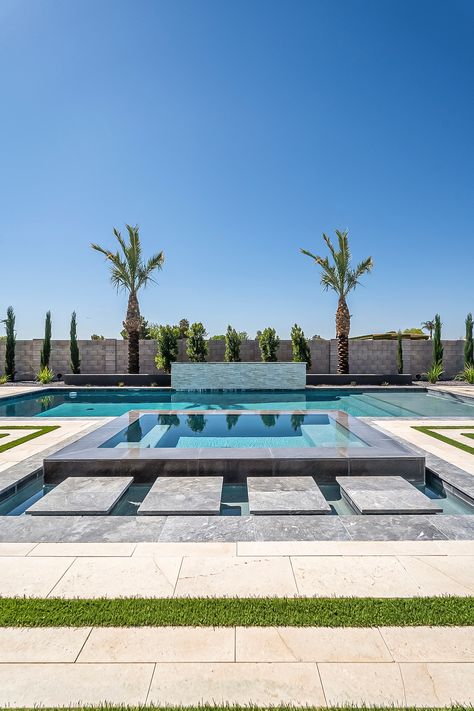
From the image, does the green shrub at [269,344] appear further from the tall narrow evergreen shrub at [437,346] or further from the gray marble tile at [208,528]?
the gray marble tile at [208,528]

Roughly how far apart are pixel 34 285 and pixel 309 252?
13.4m

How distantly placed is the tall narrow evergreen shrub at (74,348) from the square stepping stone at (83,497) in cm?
1466

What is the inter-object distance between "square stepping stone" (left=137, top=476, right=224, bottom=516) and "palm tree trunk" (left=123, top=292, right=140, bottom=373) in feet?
43.0

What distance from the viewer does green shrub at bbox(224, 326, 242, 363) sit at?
17.8 m

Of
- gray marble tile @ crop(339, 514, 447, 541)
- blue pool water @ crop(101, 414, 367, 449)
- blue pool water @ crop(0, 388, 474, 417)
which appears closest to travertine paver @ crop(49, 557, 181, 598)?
gray marble tile @ crop(339, 514, 447, 541)

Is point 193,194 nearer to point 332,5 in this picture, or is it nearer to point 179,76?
point 179,76

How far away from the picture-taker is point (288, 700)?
5.64 ft

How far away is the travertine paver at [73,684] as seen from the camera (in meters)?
1.72

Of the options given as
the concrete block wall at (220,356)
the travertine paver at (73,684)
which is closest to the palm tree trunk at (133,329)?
the concrete block wall at (220,356)

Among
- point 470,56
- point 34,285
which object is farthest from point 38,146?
point 470,56

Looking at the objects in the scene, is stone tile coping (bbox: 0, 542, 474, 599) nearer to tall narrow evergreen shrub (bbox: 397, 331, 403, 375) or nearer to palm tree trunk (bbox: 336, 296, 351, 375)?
palm tree trunk (bbox: 336, 296, 351, 375)

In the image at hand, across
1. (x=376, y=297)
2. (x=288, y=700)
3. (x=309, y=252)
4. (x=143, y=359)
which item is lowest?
(x=288, y=700)

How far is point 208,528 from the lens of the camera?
3586 millimetres

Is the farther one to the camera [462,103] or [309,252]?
[309,252]
